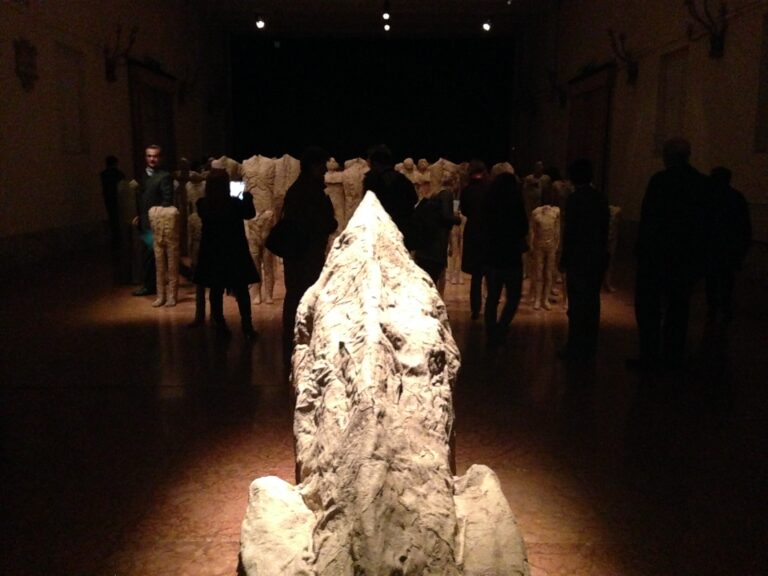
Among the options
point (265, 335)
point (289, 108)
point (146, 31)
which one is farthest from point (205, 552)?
point (289, 108)

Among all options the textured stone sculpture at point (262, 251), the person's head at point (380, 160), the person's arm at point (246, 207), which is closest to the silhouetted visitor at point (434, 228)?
the person's head at point (380, 160)

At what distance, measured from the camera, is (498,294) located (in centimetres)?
591

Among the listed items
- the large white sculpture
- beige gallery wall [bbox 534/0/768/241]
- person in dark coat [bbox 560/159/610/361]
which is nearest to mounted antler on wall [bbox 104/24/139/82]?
beige gallery wall [bbox 534/0/768/241]

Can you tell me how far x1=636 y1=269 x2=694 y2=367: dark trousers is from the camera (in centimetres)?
496

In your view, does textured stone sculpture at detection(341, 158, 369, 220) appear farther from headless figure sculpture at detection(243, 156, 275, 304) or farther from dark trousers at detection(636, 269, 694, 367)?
dark trousers at detection(636, 269, 694, 367)

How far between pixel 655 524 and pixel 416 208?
353 cm

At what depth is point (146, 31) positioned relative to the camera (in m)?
14.5

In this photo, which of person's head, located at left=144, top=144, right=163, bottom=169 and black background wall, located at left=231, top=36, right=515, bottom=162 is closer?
person's head, located at left=144, top=144, right=163, bottom=169

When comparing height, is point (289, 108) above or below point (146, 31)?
below

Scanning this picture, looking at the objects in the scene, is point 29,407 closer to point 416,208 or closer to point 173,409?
point 173,409

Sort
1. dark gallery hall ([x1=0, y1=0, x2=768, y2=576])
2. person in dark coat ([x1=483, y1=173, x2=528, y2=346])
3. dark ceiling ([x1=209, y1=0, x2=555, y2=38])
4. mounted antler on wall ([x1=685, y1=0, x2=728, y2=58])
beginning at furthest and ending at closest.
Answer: dark ceiling ([x1=209, y1=0, x2=555, y2=38]) → mounted antler on wall ([x1=685, y1=0, x2=728, y2=58]) → person in dark coat ([x1=483, y1=173, x2=528, y2=346]) → dark gallery hall ([x1=0, y1=0, x2=768, y2=576])

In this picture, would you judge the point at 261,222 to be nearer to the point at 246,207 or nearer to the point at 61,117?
the point at 246,207

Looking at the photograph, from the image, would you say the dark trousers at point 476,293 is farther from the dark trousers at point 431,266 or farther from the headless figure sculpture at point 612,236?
the headless figure sculpture at point 612,236

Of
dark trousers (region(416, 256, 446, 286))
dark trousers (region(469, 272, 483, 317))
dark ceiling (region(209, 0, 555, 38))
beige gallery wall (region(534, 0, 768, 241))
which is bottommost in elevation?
dark trousers (region(469, 272, 483, 317))
